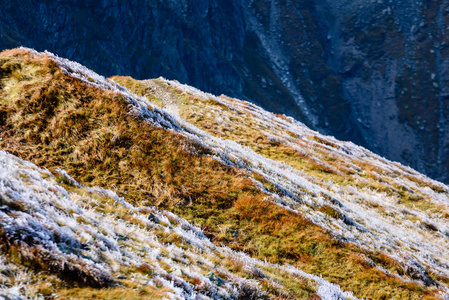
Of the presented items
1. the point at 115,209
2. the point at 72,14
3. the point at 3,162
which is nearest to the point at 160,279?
the point at 115,209

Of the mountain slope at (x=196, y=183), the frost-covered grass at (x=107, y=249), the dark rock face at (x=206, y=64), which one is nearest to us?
the frost-covered grass at (x=107, y=249)

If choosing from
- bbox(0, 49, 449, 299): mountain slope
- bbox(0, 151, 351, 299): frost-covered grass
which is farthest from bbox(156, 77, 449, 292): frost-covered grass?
bbox(0, 151, 351, 299): frost-covered grass

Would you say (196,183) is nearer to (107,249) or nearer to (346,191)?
(107,249)

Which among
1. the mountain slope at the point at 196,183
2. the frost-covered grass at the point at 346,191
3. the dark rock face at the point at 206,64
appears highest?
the dark rock face at the point at 206,64

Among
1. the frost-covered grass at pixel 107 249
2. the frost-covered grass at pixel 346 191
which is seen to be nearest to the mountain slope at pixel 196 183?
the frost-covered grass at pixel 346 191

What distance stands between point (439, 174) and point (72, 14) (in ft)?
618

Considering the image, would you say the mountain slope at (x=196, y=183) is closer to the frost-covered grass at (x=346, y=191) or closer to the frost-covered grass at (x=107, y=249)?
the frost-covered grass at (x=346, y=191)

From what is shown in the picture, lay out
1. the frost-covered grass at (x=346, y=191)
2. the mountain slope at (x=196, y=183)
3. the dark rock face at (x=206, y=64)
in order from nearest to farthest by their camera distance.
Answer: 1. the mountain slope at (x=196, y=183)
2. the frost-covered grass at (x=346, y=191)
3. the dark rock face at (x=206, y=64)

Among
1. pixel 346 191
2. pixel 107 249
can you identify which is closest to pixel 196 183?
pixel 107 249

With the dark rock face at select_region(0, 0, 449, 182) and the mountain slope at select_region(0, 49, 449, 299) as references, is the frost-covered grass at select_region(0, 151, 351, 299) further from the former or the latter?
the dark rock face at select_region(0, 0, 449, 182)

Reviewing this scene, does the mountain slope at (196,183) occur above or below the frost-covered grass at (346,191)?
below

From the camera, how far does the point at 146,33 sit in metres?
149

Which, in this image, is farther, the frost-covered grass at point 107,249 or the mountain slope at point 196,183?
the mountain slope at point 196,183

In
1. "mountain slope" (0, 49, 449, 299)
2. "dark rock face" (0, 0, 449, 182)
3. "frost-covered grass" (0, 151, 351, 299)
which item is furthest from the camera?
"dark rock face" (0, 0, 449, 182)
